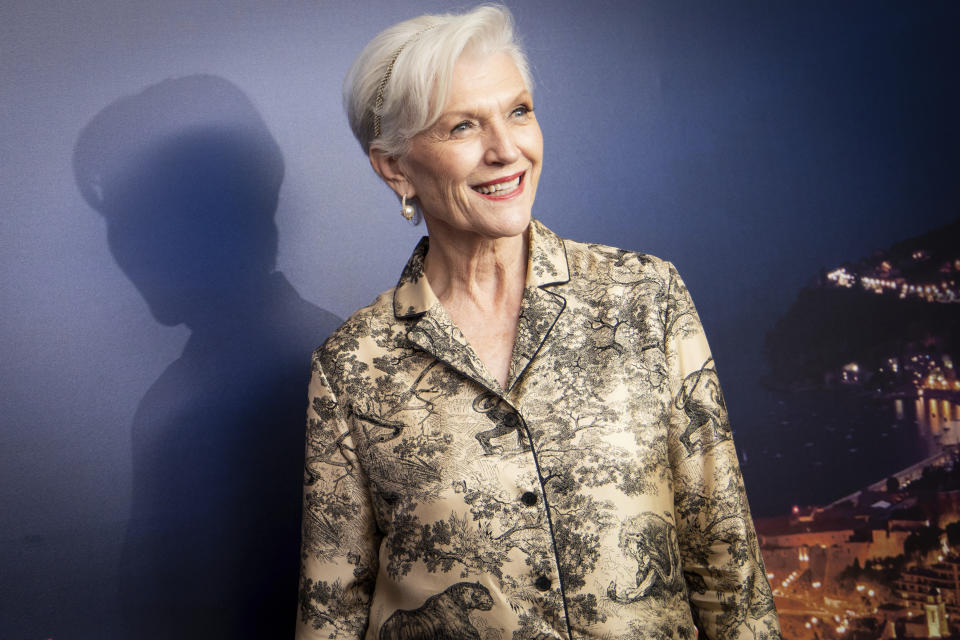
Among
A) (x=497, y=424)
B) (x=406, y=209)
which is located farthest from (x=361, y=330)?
(x=497, y=424)

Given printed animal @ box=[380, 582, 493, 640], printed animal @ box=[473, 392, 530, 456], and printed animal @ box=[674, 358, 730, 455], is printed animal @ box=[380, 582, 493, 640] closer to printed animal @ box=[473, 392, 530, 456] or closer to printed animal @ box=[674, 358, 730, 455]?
printed animal @ box=[473, 392, 530, 456]

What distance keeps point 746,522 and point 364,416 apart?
72cm

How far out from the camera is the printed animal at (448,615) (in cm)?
146

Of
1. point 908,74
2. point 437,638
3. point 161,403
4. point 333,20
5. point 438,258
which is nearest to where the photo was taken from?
point 437,638

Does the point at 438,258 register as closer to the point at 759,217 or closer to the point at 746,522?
the point at 746,522

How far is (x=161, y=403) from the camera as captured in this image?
1.94 meters

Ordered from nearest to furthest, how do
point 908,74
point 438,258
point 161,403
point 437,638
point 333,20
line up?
point 437,638 < point 438,258 < point 161,403 < point 333,20 < point 908,74

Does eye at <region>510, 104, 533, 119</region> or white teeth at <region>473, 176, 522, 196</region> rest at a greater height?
eye at <region>510, 104, 533, 119</region>

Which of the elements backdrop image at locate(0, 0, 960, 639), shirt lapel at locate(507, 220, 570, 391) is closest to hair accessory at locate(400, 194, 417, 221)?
shirt lapel at locate(507, 220, 570, 391)

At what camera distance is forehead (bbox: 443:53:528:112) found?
150cm

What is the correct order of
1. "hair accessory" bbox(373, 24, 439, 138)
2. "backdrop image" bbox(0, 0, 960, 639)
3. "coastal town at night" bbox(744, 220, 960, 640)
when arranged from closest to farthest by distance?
1. "hair accessory" bbox(373, 24, 439, 138)
2. "backdrop image" bbox(0, 0, 960, 639)
3. "coastal town at night" bbox(744, 220, 960, 640)

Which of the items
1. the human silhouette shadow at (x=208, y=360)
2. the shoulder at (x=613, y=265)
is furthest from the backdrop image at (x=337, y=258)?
the shoulder at (x=613, y=265)

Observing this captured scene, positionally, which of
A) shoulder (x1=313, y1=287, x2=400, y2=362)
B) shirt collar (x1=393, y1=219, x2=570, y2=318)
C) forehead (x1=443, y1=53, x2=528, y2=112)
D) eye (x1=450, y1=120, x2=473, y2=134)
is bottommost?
shoulder (x1=313, y1=287, x2=400, y2=362)

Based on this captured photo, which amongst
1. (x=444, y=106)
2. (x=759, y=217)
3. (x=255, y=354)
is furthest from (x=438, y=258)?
(x=759, y=217)
